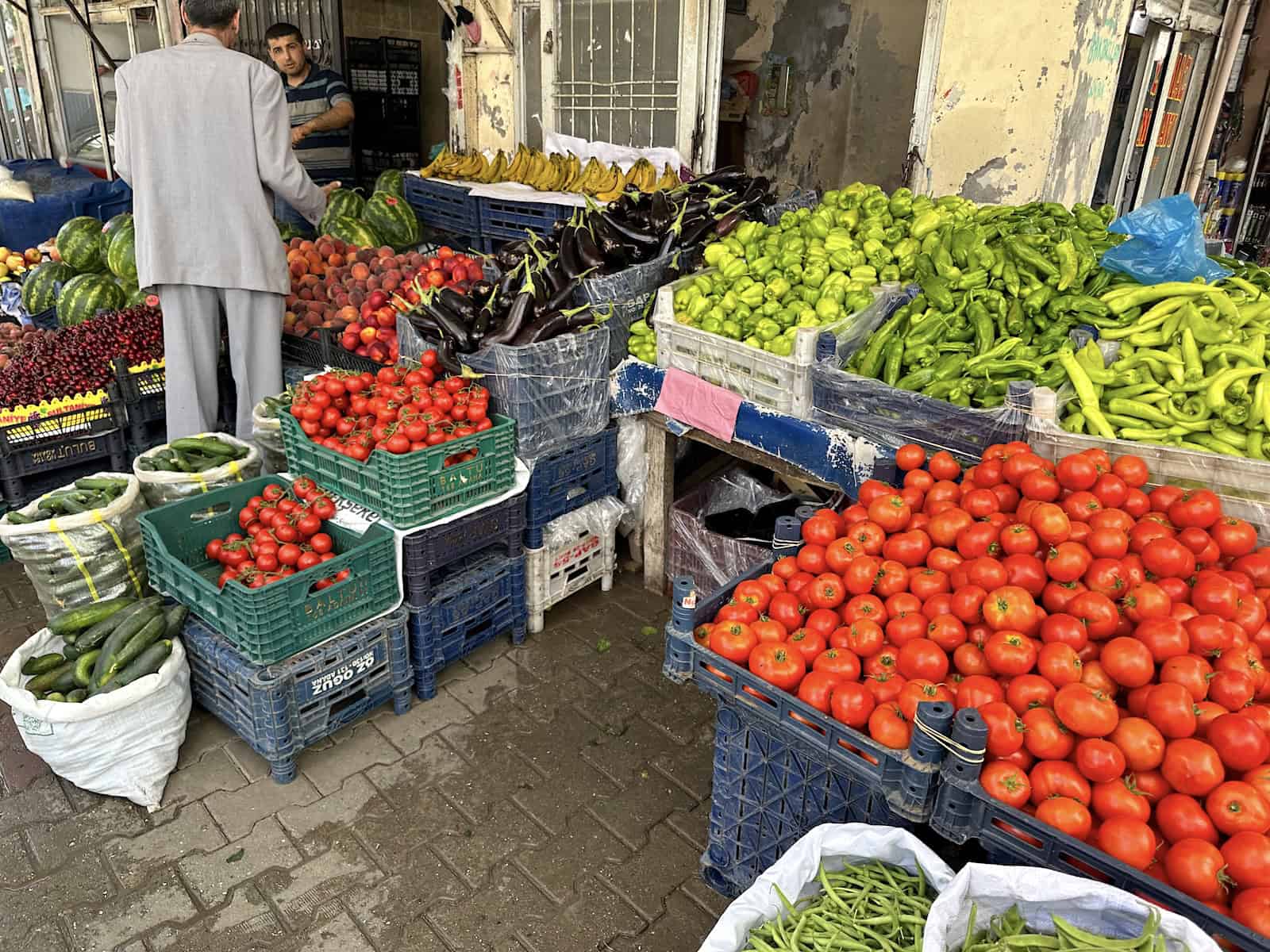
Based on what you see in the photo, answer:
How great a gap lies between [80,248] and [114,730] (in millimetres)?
4914

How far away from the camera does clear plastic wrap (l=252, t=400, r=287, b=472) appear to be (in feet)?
15.0

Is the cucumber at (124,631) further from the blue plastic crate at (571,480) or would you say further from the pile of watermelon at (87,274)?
the pile of watermelon at (87,274)

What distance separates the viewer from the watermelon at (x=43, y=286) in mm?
6125

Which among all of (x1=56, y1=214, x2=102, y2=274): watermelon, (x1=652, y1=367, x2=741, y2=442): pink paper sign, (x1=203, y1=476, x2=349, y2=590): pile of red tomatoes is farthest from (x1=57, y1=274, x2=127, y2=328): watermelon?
(x1=652, y1=367, x2=741, y2=442): pink paper sign

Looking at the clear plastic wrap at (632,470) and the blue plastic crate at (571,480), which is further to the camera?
the clear plastic wrap at (632,470)

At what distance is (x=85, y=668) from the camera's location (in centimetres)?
315

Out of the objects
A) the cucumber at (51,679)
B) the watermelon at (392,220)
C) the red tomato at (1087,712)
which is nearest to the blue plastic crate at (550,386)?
the cucumber at (51,679)

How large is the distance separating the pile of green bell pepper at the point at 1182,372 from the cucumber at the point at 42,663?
379 cm

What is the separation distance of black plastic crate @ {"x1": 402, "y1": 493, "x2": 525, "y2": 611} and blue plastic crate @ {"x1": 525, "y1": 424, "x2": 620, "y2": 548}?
0.09 meters

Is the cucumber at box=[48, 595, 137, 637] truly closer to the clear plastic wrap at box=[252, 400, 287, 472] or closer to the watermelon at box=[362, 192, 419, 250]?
the clear plastic wrap at box=[252, 400, 287, 472]

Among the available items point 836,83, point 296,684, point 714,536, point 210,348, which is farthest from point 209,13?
point 836,83

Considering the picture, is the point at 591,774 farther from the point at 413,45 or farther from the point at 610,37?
the point at 413,45

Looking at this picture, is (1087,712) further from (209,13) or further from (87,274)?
(87,274)

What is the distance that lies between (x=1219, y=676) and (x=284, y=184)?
4.72m
